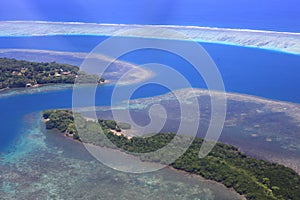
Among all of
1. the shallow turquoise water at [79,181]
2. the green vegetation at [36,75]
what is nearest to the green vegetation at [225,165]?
the shallow turquoise water at [79,181]

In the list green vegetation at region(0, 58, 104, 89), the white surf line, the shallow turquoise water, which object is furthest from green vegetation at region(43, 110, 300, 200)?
the white surf line

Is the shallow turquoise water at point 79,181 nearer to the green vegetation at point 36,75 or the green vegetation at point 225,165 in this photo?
the green vegetation at point 225,165

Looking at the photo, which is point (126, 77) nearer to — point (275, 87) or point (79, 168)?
point (275, 87)

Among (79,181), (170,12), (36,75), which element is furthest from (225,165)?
(170,12)

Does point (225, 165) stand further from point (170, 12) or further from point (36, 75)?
point (170, 12)

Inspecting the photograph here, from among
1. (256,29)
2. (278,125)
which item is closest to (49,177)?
(278,125)

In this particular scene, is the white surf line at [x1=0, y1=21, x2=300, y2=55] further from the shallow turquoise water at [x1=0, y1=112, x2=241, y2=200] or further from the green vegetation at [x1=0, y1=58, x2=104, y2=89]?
the shallow turquoise water at [x1=0, y1=112, x2=241, y2=200]

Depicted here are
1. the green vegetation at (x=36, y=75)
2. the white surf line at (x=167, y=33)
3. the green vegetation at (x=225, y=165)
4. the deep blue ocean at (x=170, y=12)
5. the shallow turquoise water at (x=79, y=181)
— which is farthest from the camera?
the deep blue ocean at (x=170, y=12)
